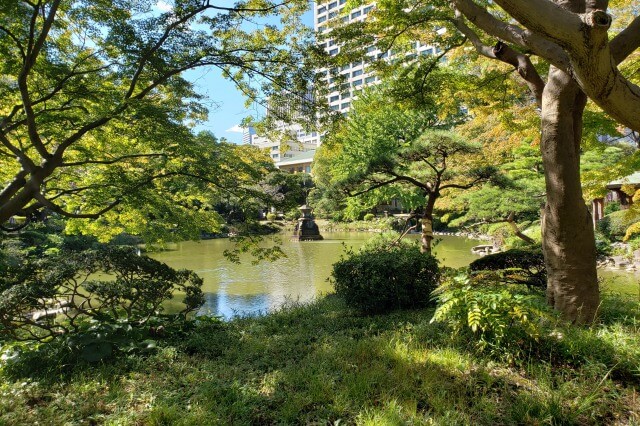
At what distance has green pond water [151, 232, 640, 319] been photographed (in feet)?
27.3

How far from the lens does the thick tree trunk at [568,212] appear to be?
10.7 feet

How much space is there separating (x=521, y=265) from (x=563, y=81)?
2.52 meters

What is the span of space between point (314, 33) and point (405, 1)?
1247 millimetres

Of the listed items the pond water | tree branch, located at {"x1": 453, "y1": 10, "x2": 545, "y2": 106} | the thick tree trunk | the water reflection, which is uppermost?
tree branch, located at {"x1": 453, "y1": 10, "x2": 545, "y2": 106}

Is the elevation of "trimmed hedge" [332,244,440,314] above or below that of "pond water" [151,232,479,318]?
above

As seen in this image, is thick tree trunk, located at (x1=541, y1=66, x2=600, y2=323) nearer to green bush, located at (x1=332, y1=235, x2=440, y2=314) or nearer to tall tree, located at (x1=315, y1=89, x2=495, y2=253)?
green bush, located at (x1=332, y1=235, x2=440, y2=314)

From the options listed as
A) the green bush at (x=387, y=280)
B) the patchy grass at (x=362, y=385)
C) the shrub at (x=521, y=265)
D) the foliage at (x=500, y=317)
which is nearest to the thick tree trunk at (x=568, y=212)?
the patchy grass at (x=362, y=385)

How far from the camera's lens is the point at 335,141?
580cm

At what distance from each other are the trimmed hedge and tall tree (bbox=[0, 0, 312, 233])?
216 centimetres

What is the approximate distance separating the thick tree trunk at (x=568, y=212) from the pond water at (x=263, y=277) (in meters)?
2.80

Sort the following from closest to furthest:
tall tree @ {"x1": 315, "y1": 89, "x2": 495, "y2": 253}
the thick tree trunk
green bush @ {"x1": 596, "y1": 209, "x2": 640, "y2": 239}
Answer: the thick tree trunk, tall tree @ {"x1": 315, "y1": 89, "x2": 495, "y2": 253}, green bush @ {"x1": 596, "y1": 209, "x2": 640, "y2": 239}

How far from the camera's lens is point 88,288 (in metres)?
3.56

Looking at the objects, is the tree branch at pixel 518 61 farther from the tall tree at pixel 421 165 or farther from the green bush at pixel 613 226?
the green bush at pixel 613 226

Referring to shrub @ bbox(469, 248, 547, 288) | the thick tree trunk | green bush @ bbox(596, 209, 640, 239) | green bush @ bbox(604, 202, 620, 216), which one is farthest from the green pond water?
green bush @ bbox(604, 202, 620, 216)
